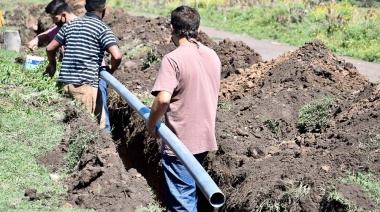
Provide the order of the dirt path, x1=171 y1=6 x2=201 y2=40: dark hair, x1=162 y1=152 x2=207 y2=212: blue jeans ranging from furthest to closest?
the dirt path → x1=162 y1=152 x2=207 y2=212: blue jeans → x1=171 y1=6 x2=201 y2=40: dark hair

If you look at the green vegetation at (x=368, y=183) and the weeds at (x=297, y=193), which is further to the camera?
the weeds at (x=297, y=193)

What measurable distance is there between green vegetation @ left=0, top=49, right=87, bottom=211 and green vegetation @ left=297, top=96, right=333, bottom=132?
305 cm

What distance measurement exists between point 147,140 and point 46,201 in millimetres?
3270

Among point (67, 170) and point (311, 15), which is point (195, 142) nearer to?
point (67, 170)

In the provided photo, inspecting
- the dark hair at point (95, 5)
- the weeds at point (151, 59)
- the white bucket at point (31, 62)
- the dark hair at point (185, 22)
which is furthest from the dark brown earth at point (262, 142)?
the dark hair at point (185, 22)

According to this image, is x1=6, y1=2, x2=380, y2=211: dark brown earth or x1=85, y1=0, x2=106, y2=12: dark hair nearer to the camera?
x1=6, y1=2, x2=380, y2=211: dark brown earth

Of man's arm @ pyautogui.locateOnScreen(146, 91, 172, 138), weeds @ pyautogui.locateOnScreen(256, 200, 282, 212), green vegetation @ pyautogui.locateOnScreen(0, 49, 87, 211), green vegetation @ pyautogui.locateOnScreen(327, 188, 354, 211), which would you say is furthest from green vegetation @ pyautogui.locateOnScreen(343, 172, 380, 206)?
green vegetation @ pyautogui.locateOnScreen(0, 49, 87, 211)

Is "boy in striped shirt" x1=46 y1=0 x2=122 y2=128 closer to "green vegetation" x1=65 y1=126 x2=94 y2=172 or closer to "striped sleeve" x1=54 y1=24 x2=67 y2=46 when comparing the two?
"striped sleeve" x1=54 y1=24 x2=67 y2=46

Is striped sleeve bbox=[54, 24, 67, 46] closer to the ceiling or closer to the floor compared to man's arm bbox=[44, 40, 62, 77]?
closer to the ceiling

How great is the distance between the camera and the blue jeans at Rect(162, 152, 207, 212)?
5461 millimetres

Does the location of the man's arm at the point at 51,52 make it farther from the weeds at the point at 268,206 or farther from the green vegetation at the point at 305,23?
the green vegetation at the point at 305,23

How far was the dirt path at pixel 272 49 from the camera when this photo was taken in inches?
528

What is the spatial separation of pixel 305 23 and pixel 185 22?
1409 centimetres

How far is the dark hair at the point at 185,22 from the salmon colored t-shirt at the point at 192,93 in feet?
0.31
